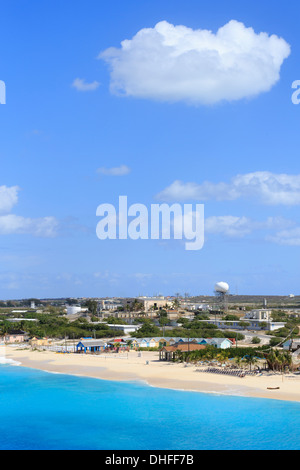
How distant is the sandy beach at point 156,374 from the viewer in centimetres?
4116

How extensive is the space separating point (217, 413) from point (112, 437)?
28.7ft

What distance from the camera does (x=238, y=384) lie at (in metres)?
43.3

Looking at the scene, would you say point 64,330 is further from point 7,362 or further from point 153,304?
point 153,304

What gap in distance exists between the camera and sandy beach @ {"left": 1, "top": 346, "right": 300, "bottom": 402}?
41.2 m

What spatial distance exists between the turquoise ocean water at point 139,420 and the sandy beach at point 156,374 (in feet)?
6.51

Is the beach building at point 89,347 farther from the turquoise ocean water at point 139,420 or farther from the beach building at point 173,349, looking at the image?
the turquoise ocean water at point 139,420

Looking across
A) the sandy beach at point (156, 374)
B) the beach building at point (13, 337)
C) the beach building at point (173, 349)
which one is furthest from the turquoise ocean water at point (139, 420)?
the beach building at point (13, 337)

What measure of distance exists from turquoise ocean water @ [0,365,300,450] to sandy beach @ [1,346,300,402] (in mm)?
1984

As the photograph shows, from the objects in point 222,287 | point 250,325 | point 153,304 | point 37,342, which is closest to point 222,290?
point 222,287

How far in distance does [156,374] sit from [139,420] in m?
16.4

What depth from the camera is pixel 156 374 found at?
164 feet

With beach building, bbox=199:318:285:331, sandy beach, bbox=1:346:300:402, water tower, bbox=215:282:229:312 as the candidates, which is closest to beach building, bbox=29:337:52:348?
sandy beach, bbox=1:346:300:402

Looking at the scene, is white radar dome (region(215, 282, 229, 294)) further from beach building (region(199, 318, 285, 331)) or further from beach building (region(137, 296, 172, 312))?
beach building (region(199, 318, 285, 331))
